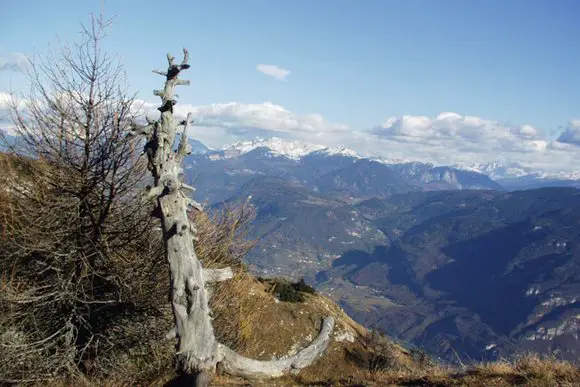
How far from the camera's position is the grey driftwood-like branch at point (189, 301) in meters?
8.08

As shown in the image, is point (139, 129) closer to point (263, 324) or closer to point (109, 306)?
point (109, 306)

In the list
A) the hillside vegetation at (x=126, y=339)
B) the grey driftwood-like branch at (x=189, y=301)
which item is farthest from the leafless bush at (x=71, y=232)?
the grey driftwood-like branch at (x=189, y=301)

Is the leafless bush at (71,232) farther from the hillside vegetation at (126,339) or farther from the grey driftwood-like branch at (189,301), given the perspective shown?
the grey driftwood-like branch at (189,301)

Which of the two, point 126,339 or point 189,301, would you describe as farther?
point 126,339

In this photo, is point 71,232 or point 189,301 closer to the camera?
point 189,301

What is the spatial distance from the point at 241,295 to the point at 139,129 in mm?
12139

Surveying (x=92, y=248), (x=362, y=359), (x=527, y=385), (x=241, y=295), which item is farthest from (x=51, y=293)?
(x=362, y=359)

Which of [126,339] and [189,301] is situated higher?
[189,301]

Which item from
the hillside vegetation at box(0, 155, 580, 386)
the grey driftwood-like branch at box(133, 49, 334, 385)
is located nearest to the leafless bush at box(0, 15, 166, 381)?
the hillside vegetation at box(0, 155, 580, 386)

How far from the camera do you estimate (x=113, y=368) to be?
1290 cm

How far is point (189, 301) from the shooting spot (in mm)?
8383

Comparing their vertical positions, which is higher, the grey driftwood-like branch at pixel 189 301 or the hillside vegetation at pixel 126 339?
the grey driftwood-like branch at pixel 189 301

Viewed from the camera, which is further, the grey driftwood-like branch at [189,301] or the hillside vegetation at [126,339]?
the hillside vegetation at [126,339]

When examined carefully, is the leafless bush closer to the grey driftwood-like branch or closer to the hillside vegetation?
the hillside vegetation
